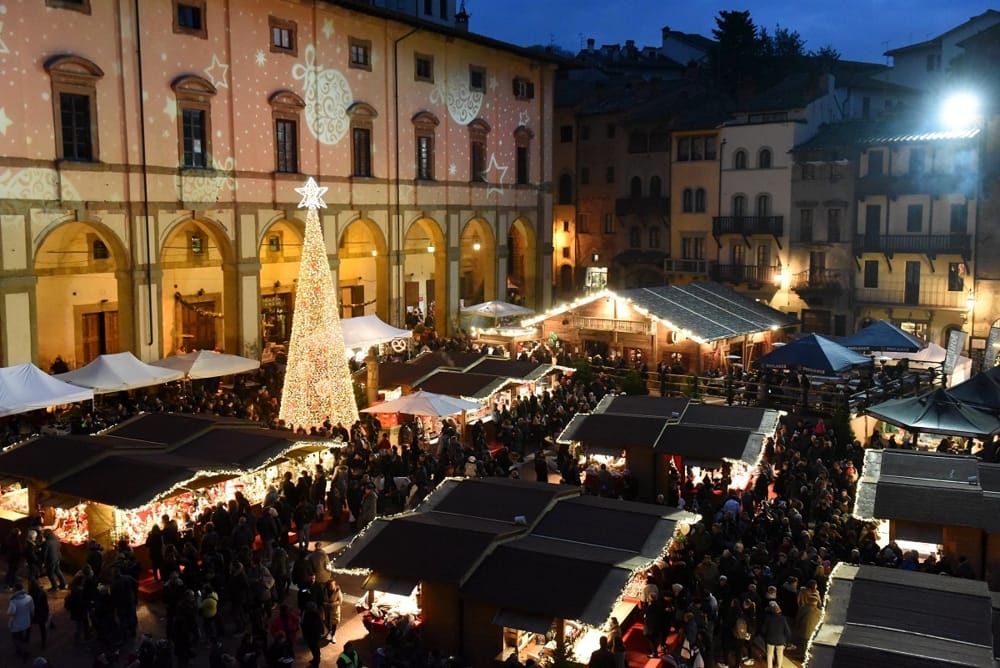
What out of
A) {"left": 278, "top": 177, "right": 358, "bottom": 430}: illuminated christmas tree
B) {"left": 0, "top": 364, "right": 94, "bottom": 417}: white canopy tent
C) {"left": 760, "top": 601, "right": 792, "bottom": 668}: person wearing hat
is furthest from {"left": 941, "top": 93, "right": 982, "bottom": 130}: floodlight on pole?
{"left": 0, "top": 364, "right": 94, "bottom": 417}: white canopy tent

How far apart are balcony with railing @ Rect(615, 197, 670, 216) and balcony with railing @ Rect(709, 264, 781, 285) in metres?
4.76

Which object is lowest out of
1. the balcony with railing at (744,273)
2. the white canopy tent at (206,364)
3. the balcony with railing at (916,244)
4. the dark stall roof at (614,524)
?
the dark stall roof at (614,524)

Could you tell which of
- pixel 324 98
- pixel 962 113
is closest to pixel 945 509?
pixel 324 98

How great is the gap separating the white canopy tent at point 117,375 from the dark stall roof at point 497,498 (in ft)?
39.1

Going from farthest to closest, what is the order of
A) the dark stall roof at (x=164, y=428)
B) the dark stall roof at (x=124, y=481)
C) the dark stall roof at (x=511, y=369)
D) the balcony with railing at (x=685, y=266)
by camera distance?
1. the balcony with railing at (x=685, y=266)
2. the dark stall roof at (x=511, y=369)
3. the dark stall roof at (x=164, y=428)
4. the dark stall roof at (x=124, y=481)

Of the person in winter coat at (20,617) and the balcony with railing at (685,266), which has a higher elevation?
the balcony with railing at (685,266)

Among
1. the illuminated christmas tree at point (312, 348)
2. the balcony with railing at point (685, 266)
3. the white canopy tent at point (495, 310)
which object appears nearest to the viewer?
the illuminated christmas tree at point (312, 348)

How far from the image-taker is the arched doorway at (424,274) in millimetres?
40938

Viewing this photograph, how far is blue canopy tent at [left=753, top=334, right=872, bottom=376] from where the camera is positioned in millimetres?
28594

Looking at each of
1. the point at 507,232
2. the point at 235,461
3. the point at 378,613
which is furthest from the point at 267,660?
the point at 507,232

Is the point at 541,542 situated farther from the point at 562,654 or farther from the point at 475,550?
the point at 562,654

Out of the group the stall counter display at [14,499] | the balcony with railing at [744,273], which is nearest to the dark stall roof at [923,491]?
the stall counter display at [14,499]

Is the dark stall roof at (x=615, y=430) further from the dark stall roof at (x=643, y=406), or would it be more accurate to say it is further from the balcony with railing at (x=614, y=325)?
the balcony with railing at (x=614, y=325)

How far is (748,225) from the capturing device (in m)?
46.4
